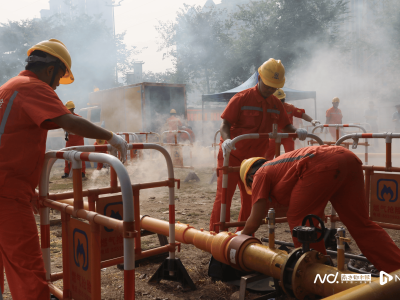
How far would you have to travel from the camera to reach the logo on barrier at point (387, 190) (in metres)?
3.90

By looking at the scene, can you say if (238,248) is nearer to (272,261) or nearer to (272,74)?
(272,261)

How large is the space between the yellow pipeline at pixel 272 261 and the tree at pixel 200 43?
28921 mm

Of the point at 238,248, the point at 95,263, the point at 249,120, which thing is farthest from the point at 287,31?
the point at 95,263

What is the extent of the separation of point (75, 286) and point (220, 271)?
1.60 m

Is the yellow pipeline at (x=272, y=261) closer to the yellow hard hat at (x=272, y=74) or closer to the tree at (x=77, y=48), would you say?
the yellow hard hat at (x=272, y=74)

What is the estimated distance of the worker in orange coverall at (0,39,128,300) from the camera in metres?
2.23

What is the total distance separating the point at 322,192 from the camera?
270 centimetres

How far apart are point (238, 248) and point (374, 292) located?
4.48ft

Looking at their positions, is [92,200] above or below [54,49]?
below

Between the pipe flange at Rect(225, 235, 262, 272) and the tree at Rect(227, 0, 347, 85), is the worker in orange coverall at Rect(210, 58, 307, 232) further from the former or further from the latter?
the tree at Rect(227, 0, 347, 85)

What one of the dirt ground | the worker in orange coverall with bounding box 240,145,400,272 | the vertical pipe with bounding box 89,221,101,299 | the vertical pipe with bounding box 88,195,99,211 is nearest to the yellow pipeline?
the worker in orange coverall with bounding box 240,145,400,272

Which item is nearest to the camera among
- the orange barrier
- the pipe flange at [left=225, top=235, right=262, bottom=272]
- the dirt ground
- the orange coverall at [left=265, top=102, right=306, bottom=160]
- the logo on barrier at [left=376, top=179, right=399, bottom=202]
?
the orange barrier

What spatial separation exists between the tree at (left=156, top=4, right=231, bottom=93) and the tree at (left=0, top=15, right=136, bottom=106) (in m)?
7.02

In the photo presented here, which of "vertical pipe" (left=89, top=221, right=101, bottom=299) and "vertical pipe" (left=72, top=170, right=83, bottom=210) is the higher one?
"vertical pipe" (left=72, top=170, right=83, bottom=210)
